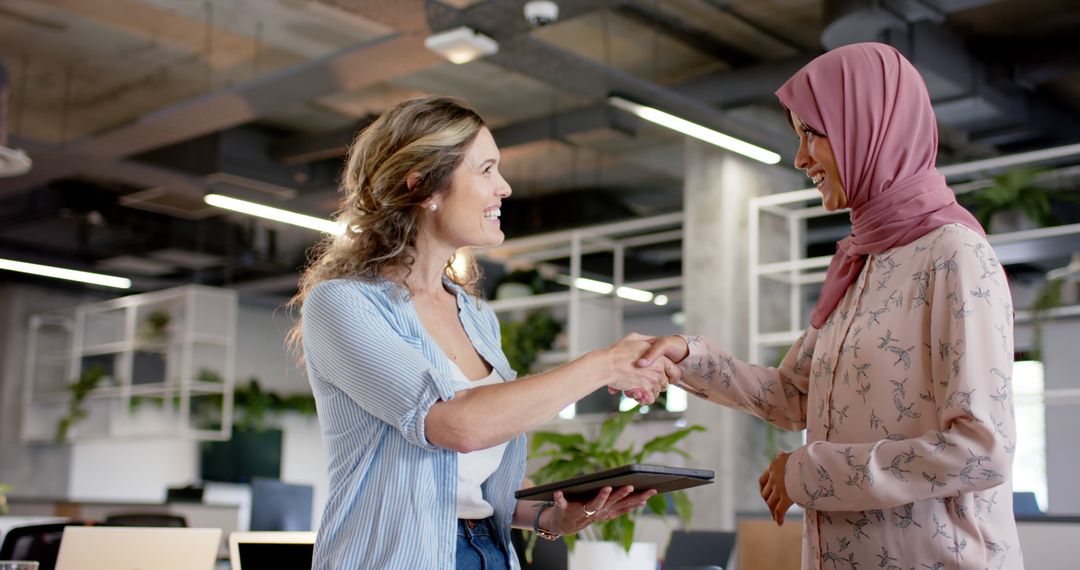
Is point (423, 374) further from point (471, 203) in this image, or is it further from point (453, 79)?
point (453, 79)

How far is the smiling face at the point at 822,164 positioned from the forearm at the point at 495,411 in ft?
1.83

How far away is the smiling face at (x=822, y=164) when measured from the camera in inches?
70.5

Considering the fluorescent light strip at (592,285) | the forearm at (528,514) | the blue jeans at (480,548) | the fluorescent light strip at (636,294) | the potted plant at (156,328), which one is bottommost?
the blue jeans at (480,548)

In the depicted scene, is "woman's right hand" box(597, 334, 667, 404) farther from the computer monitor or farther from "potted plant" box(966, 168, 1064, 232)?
"potted plant" box(966, 168, 1064, 232)

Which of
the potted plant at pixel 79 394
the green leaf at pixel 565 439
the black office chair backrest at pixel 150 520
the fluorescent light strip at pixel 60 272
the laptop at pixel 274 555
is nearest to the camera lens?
the laptop at pixel 274 555

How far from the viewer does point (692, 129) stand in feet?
20.3

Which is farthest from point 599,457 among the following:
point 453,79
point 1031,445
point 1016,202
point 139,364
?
point 1031,445

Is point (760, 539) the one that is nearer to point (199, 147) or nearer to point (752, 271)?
point (752, 271)

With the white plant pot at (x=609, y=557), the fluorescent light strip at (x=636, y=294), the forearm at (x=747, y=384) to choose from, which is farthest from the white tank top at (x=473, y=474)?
the fluorescent light strip at (x=636, y=294)

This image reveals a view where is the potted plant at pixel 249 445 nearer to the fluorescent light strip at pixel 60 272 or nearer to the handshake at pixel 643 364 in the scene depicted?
the fluorescent light strip at pixel 60 272

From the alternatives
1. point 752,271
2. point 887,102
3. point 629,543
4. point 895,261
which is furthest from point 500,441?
point 752,271

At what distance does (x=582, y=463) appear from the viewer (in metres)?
3.32

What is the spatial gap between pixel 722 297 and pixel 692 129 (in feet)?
5.58

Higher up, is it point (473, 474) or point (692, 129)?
point (692, 129)
